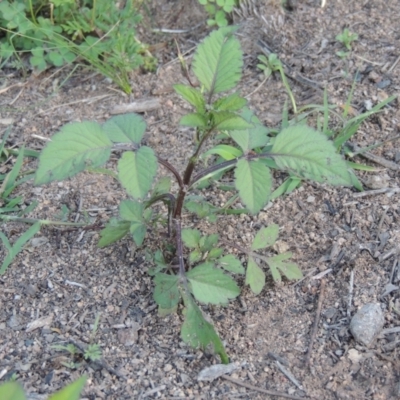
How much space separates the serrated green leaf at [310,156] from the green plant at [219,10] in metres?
1.26

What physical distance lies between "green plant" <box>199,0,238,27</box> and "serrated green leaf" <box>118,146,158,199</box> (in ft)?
4.54

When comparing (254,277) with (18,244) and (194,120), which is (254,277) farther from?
(18,244)

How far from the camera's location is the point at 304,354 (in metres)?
1.87

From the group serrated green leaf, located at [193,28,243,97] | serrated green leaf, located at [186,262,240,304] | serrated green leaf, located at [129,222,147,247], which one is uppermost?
A: serrated green leaf, located at [193,28,243,97]

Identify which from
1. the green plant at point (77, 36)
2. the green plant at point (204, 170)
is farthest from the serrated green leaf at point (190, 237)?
the green plant at point (77, 36)

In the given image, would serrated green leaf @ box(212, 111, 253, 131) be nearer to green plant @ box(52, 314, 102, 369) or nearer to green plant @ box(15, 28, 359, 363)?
green plant @ box(15, 28, 359, 363)

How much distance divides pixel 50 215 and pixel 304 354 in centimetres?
105

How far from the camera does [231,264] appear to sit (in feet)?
6.32

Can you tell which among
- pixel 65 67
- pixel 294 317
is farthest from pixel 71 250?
pixel 65 67

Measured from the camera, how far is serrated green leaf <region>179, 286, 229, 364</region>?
1764mm

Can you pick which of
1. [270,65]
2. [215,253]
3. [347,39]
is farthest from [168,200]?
[347,39]

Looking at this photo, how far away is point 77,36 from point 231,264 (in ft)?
5.08

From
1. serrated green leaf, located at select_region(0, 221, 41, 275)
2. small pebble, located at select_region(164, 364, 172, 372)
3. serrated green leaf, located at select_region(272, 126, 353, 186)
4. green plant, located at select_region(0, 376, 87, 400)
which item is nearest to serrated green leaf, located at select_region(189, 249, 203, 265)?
small pebble, located at select_region(164, 364, 172, 372)

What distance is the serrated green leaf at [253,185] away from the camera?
63.2 inches
